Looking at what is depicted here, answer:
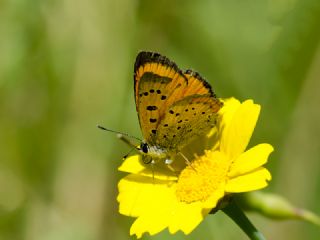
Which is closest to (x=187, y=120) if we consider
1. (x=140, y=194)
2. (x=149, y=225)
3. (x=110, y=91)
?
(x=140, y=194)

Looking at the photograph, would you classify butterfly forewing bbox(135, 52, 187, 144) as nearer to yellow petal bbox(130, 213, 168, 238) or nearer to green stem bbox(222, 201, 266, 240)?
yellow petal bbox(130, 213, 168, 238)

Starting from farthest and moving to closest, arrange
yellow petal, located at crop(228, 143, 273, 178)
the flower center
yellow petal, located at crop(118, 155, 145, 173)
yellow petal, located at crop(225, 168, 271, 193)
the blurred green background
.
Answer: the blurred green background, yellow petal, located at crop(118, 155, 145, 173), the flower center, yellow petal, located at crop(228, 143, 273, 178), yellow petal, located at crop(225, 168, 271, 193)

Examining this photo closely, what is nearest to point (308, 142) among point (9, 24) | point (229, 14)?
point (229, 14)

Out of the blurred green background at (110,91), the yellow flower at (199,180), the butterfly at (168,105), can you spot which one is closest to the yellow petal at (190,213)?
the yellow flower at (199,180)

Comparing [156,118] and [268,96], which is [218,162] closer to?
[156,118]

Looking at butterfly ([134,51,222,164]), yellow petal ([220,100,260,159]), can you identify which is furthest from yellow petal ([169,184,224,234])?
butterfly ([134,51,222,164])

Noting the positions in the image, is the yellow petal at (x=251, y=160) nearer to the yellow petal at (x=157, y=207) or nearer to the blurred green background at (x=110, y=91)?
the yellow petal at (x=157, y=207)
